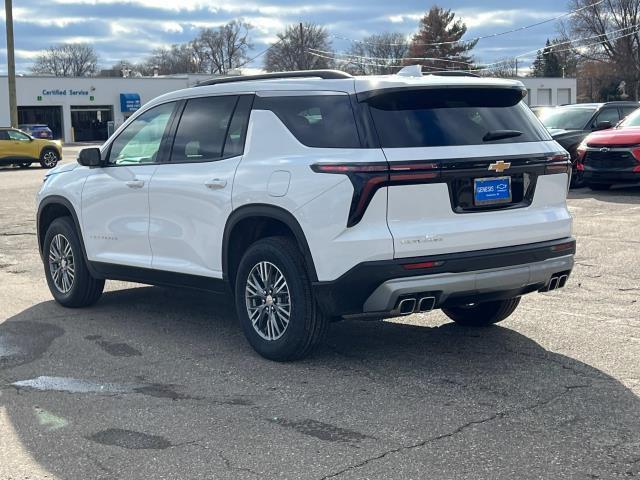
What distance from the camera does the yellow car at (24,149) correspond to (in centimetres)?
3189

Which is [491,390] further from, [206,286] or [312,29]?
[312,29]

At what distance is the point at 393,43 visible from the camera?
10194cm

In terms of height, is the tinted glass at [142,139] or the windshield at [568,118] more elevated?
the windshield at [568,118]

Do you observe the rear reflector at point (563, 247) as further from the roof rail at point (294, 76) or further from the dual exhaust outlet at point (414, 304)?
the roof rail at point (294, 76)

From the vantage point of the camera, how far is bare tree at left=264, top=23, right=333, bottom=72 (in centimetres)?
8425

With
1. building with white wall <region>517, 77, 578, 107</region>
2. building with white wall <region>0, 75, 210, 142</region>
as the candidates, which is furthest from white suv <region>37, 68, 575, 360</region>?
building with white wall <region>517, 77, 578, 107</region>

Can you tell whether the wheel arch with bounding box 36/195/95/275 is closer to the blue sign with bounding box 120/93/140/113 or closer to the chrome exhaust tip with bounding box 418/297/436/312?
A: the chrome exhaust tip with bounding box 418/297/436/312

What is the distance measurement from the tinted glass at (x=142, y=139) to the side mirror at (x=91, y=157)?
100 mm

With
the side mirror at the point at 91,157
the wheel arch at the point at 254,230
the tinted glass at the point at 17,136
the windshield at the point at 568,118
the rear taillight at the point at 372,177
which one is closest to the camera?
the rear taillight at the point at 372,177

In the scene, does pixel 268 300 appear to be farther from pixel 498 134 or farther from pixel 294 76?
pixel 498 134

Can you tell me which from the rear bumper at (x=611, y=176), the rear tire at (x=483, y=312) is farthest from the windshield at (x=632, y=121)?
the rear tire at (x=483, y=312)

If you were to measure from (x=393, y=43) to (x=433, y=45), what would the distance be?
23.6 ft

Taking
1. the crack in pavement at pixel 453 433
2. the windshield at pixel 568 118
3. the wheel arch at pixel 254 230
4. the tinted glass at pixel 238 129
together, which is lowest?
the crack in pavement at pixel 453 433

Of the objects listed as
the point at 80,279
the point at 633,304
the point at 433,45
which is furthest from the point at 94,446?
the point at 433,45
